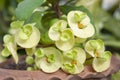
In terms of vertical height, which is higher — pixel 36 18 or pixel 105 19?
pixel 36 18

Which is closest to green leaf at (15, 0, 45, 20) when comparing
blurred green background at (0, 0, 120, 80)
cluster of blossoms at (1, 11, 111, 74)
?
cluster of blossoms at (1, 11, 111, 74)

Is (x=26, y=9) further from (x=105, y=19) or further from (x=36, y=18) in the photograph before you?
(x=105, y=19)

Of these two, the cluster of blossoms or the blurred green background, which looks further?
the blurred green background

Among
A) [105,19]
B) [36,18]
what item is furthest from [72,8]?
[105,19]

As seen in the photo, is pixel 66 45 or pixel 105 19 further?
pixel 105 19

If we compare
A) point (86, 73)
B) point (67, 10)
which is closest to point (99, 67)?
point (86, 73)

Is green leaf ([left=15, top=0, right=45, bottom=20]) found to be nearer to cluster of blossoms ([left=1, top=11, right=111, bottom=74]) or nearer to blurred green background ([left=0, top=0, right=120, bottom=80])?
cluster of blossoms ([left=1, top=11, right=111, bottom=74])

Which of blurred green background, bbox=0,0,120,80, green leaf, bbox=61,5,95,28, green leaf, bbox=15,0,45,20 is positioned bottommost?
blurred green background, bbox=0,0,120,80

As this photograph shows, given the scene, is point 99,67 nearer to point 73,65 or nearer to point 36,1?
point 73,65

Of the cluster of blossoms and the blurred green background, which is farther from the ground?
the cluster of blossoms
